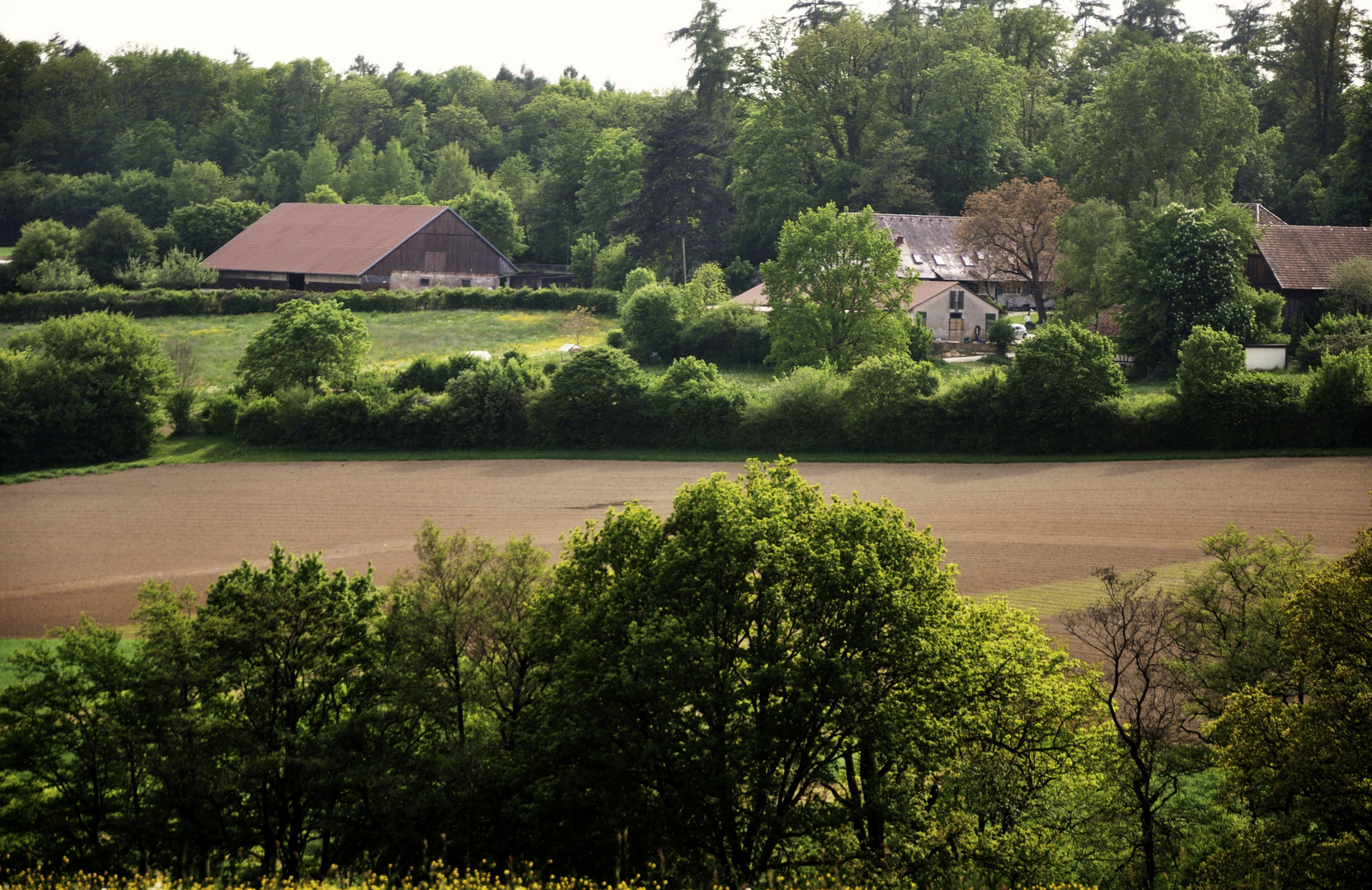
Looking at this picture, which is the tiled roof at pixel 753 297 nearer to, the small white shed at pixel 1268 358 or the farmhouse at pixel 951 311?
the farmhouse at pixel 951 311

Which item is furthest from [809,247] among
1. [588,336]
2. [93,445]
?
[93,445]

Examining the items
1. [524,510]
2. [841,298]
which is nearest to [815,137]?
[841,298]

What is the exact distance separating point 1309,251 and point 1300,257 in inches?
33.0

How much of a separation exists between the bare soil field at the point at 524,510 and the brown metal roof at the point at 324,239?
34760 millimetres

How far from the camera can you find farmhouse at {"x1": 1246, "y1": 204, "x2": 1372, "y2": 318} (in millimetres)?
55438

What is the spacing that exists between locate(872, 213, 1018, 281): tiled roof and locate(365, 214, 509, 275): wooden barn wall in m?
27.7

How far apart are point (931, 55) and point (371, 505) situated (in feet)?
221

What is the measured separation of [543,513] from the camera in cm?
3541

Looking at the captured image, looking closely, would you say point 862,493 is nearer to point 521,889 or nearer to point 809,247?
point 809,247

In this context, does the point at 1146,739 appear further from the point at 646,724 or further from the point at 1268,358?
the point at 1268,358

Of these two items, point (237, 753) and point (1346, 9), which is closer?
point (237, 753)

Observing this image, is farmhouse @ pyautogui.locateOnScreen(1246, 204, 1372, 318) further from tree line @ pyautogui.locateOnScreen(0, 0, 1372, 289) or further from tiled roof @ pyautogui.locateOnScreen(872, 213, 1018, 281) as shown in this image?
tiled roof @ pyautogui.locateOnScreen(872, 213, 1018, 281)

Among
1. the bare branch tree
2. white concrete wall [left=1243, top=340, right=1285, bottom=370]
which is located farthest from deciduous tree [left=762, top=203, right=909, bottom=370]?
the bare branch tree

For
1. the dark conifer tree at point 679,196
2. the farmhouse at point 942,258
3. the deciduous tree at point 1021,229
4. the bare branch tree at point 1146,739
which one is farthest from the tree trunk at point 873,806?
the dark conifer tree at point 679,196
